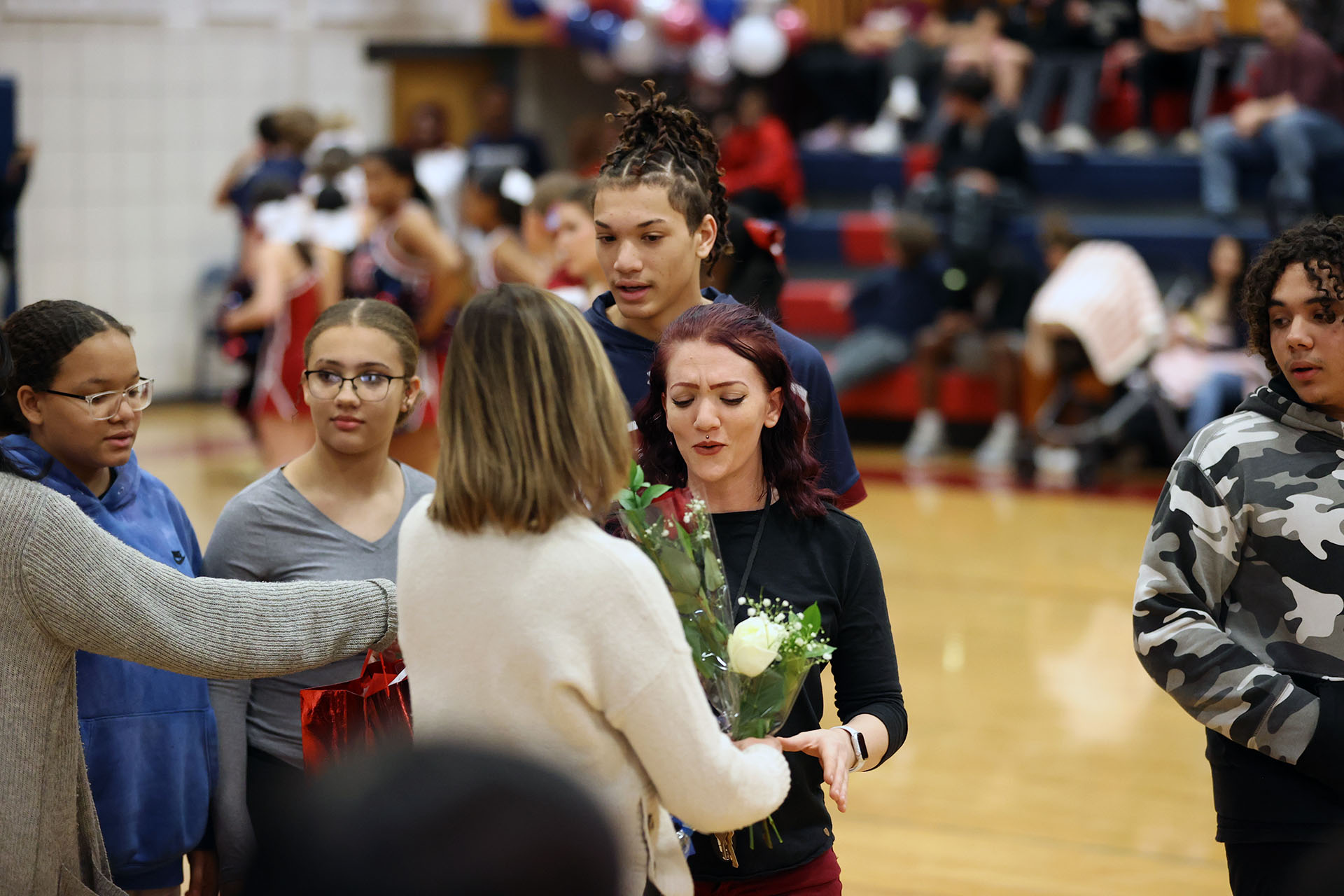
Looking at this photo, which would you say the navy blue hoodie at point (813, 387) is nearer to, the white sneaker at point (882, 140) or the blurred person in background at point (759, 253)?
the blurred person in background at point (759, 253)

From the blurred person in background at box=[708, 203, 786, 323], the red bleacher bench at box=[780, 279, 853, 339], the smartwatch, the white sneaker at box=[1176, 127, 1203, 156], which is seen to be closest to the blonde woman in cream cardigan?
the smartwatch

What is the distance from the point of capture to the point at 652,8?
1124 centimetres

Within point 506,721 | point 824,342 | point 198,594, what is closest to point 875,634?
point 506,721

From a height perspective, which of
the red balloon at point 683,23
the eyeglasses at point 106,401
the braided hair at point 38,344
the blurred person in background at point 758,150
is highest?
the red balloon at point 683,23

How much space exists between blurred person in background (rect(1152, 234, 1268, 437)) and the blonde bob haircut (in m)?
7.23

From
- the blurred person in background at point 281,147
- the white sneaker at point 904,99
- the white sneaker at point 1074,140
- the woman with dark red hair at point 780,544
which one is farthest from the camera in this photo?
the white sneaker at point 904,99

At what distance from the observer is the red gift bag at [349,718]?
2092 mm

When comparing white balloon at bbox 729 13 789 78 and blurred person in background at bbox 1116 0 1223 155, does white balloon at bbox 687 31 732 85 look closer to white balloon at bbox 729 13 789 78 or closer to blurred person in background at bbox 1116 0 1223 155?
white balloon at bbox 729 13 789 78

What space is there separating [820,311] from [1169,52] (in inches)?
124

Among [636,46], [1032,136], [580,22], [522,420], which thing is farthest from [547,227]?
[1032,136]

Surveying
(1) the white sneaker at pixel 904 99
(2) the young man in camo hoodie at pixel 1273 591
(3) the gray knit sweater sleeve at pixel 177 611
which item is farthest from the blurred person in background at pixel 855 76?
(3) the gray knit sweater sleeve at pixel 177 611

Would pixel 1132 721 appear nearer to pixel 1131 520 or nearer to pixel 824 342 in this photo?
pixel 1131 520

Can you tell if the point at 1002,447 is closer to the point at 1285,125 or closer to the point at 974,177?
the point at 974,177

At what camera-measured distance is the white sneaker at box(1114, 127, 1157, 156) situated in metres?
11.1
